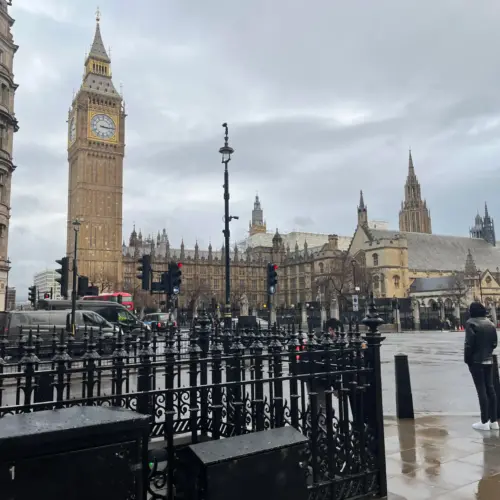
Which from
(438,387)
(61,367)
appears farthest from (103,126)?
(61,367)

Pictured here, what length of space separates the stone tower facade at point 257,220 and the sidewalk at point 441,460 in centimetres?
13552

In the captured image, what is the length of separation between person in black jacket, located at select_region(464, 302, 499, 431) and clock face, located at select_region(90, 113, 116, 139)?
9843 centimetres

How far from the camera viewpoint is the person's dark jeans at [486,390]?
6731 mm

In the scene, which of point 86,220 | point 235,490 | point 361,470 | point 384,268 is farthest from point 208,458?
point 86,220

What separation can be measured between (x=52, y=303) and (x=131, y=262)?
215ft

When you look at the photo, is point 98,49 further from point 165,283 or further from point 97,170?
point 165,283

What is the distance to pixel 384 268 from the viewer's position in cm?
7488

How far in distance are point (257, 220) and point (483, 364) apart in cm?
14798

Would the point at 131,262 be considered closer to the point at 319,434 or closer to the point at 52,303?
the point at 52,303

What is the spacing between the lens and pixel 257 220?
506 ft

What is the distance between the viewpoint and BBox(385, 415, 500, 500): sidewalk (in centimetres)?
446

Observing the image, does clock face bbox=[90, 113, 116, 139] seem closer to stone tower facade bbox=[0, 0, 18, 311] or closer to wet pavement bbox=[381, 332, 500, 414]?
stone tower facade bbox=[0, 0, 18, 311]

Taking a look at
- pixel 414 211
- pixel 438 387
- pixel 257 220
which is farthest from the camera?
pixel 257 220

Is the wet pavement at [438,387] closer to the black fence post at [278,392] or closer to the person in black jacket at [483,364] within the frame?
the person in black jacket at [483,364]
